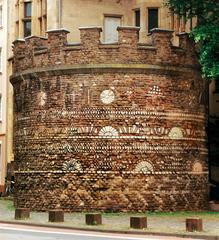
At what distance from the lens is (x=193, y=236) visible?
63.5ft

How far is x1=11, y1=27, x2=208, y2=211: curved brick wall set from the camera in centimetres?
2773

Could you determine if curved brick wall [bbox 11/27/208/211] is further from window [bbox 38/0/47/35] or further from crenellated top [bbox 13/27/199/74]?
window [bbox 38/0/47/35]

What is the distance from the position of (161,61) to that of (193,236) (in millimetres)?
10488

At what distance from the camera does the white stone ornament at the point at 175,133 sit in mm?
28328

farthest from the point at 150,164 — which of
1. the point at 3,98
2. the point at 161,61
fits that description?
the point at 3,98

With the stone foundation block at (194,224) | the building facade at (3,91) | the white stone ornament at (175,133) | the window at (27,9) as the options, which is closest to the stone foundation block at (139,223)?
the stone foundation block at (194,224)

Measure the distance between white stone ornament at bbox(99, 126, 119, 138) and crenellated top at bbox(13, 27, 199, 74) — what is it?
2.50 metres

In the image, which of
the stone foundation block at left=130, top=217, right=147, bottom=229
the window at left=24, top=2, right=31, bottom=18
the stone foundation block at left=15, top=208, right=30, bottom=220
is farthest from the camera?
the window at left=24, top=2, right=31, bottom=18

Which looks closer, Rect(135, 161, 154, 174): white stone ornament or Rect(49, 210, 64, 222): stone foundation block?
Rect(49, 210, 64, 222): stone foundation block

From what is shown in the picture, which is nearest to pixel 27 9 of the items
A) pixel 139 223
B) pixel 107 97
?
pixel 107 97

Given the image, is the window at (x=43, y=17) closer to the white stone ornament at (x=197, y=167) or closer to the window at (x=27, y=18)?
the window at (x=27, y=18)

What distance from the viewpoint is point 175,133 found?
28.4 m

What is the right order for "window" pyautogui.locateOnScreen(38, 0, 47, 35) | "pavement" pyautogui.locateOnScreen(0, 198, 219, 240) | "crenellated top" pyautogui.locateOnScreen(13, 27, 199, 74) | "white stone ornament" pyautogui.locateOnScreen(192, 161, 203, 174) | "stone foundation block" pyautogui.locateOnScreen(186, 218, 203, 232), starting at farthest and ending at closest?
"window" pyautogui.locateOnScreen(38, 0, 47, 35), "white stone ornament" pyautogui.locateOnScreen(192, 161, 203, 174), "crenellated top" pyautogui.locateOnScreen(13, 27, 199, 74), "stone foundation block" pyautogui.locateOnScreen(186, 218, 203, 232), "pavement" pyautogui.locateOnScreen(0, 198, 219, 240)

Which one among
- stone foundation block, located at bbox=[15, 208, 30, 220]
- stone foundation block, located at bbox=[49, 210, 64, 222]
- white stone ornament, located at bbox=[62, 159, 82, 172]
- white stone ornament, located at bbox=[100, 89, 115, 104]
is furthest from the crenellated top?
stone foundation block, located at bbox=[49, 210, 64, 222]
